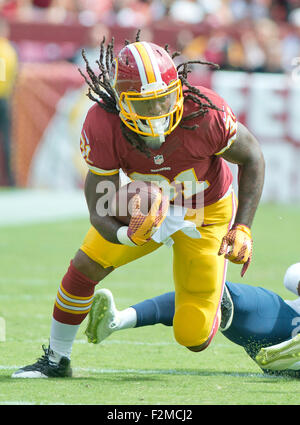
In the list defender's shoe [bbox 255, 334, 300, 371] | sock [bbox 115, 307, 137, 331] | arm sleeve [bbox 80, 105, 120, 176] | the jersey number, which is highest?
arm sleeve [bbox 80, 105, 120, 176]

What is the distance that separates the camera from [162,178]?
4.05 meters

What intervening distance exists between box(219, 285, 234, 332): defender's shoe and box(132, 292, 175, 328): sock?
28cm

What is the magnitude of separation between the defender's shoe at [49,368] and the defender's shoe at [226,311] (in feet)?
2.50

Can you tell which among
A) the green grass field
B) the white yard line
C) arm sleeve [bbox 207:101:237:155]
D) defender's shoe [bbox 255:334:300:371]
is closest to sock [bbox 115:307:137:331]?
the green grass field

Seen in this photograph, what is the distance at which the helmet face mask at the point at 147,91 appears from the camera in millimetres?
3674

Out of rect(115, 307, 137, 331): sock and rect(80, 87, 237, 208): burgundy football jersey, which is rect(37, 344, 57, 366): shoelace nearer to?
rect(115, 307, 137, 331): sock

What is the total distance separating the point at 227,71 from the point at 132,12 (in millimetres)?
2691

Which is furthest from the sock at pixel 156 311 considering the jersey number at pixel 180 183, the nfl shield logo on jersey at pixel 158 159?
the nfl shield logo on jersey at pixel 158 159

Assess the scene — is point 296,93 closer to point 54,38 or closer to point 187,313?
point 54,38

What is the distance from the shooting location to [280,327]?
4.10m

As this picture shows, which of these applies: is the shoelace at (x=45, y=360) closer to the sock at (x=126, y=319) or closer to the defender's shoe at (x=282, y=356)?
the sock at (x=126, y=319)

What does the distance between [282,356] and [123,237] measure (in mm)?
897

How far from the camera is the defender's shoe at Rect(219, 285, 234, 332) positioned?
411 centimetres

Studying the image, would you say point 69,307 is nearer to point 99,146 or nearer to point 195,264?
point 195,264
